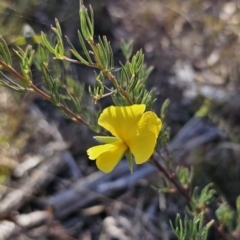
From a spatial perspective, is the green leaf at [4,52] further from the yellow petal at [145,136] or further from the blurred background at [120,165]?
the blurred background at [120,165]

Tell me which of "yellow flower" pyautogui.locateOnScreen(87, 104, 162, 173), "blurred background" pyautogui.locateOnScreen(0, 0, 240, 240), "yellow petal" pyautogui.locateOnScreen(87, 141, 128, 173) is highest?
"yellow flower" pyautogui.locateOnScreen(87, 104, 162, 173)

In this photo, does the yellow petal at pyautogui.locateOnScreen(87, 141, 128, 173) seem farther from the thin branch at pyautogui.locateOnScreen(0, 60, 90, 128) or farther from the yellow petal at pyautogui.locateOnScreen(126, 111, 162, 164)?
the thin branch at pyautogui.locateOnScreen(0, 60, 90, 128)

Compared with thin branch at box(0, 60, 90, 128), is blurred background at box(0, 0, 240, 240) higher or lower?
lower

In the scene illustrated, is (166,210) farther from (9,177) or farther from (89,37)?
(89,37)

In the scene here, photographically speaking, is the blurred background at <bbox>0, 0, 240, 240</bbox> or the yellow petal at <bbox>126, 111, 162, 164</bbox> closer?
the yellow petal at <bbox>126, 111, 162, 164</bbox>

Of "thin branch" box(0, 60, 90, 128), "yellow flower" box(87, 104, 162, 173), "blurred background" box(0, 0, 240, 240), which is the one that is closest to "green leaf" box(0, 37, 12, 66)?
"thin branch" box(0, 60, 90, 128)

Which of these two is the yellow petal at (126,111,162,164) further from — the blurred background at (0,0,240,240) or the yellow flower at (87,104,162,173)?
the blurred background at (0,0,240,240)

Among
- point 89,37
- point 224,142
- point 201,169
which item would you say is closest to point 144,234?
point 201,169
